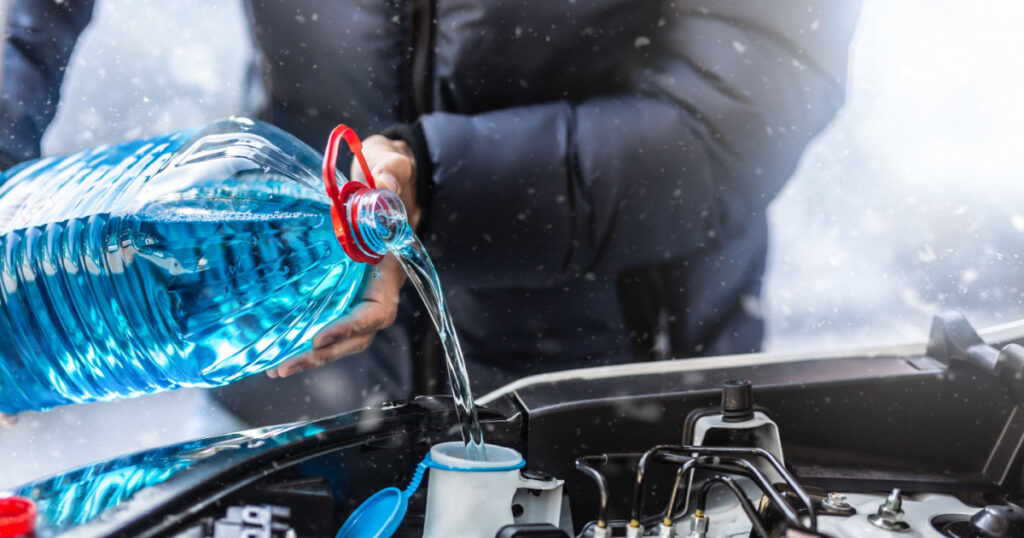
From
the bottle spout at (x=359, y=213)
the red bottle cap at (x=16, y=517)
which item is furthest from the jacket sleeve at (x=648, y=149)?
the red bottle cap at (x=16, y=517)

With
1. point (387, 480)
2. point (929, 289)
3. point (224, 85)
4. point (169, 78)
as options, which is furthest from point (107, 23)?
point (929, 289)

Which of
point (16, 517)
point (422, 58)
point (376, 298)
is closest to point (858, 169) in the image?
point (422, 58)

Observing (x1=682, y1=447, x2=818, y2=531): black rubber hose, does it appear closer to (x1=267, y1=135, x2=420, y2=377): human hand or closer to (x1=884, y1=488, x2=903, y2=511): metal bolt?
(x1=884, y1=488, x2=903, y2=511): metal bolt

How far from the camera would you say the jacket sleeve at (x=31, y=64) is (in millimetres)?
1254

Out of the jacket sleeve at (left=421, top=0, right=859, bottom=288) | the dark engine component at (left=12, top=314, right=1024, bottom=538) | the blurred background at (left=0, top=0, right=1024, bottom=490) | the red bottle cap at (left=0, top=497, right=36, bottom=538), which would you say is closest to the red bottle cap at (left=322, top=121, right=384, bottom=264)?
the dark engine component at (left=12, top=314, right=1024, bottom=538)

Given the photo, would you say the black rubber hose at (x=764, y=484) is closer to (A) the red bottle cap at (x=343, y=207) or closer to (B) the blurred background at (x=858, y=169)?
(A) the red bottle cap at (x=343, y=207)

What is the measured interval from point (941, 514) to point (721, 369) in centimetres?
22

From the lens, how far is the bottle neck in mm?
550

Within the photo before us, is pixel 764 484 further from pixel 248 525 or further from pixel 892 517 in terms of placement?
pixel 248 525

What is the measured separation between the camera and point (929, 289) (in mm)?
1418

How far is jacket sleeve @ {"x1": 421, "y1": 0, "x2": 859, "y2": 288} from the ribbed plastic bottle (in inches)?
14.6

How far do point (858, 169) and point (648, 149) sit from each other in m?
0.59

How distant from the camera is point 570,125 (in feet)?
3.83

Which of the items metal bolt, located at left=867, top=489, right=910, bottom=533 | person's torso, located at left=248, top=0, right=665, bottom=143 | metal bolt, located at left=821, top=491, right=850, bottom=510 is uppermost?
person's torso, located at left=248, top=0, right=665, bottom=143
